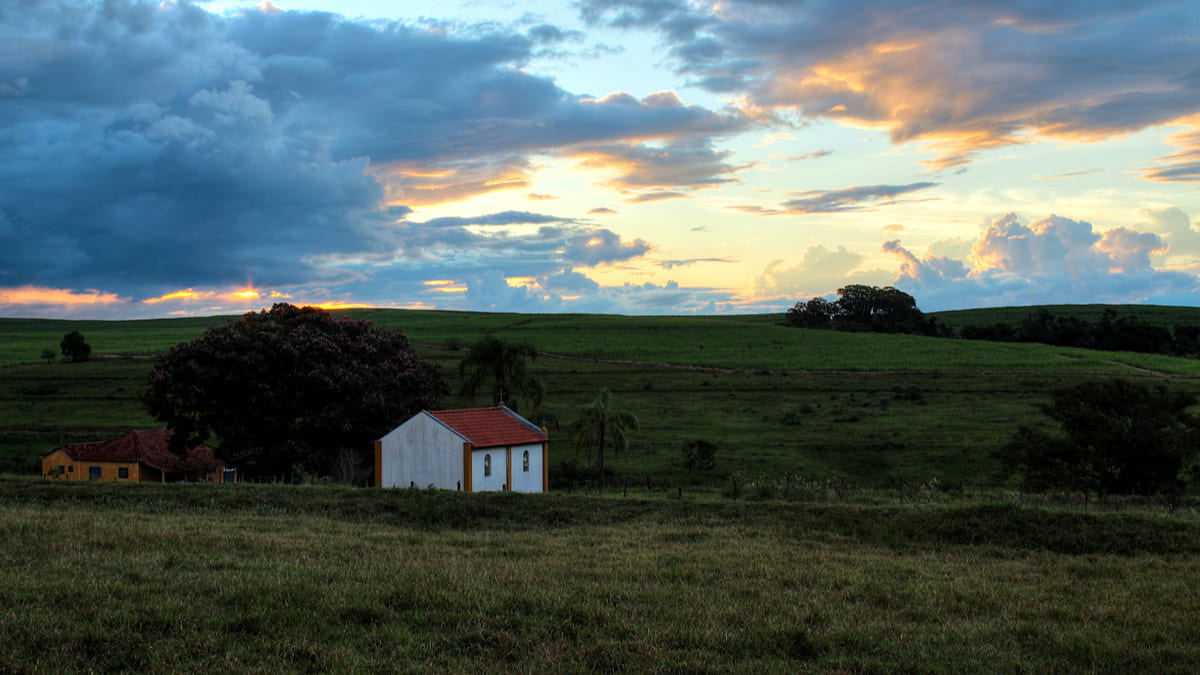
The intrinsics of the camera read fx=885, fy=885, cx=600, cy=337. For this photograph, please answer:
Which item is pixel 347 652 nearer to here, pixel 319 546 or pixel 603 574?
pixel 603 574

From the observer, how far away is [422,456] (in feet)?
126

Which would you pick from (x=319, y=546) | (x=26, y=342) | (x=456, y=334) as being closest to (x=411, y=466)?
(x=319, y=546)

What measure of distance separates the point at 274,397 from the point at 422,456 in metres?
9.93

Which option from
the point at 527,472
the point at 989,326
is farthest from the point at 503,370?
the point at 989,326

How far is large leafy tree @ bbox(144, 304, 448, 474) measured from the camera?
1713 inches

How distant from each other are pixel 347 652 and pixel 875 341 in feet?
385

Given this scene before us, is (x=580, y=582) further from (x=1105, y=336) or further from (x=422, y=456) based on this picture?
(x=1105, y=336)

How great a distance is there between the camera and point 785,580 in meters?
14.3

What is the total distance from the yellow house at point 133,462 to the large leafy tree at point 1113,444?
43679mm

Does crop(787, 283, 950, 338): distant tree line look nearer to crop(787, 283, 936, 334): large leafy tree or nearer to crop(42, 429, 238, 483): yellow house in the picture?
crop(787, 283, 936, 334): large leafy tree

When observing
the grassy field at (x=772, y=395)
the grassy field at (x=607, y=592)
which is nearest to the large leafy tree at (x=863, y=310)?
the grassy field at (x=772, y=395)

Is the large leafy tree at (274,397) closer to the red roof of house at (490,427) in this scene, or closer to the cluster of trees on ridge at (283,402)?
the cluster of trees on ridge at (283,402)

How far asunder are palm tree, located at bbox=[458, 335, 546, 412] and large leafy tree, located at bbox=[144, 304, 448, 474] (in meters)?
6.68

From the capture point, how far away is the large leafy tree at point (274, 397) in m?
43.5
